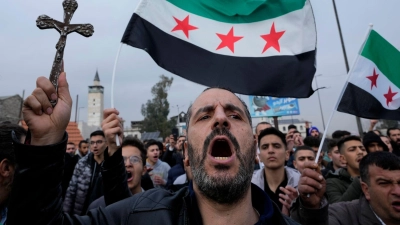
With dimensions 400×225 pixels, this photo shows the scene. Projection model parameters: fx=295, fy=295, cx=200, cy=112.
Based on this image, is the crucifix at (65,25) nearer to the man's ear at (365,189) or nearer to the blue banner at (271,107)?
the man's ear at (365,189)

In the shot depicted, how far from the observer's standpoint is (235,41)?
3.87 metres

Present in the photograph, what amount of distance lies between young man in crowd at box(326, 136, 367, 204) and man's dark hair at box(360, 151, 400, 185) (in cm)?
28

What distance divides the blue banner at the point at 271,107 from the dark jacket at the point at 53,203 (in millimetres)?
20999

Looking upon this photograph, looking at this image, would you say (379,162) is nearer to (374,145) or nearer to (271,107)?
(374,145)

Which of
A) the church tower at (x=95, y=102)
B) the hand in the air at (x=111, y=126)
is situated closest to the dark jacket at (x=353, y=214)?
the hand in the air at (x=111, y=126)

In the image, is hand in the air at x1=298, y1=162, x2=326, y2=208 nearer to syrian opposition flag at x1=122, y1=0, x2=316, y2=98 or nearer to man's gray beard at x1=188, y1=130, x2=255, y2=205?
man's gray beard at x1=188, y1=130, x2=255, y2=205

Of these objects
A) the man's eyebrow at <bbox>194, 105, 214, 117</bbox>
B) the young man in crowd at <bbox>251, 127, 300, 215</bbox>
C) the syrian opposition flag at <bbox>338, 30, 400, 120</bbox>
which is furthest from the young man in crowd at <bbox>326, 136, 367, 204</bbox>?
the man's eyebrow at <bbox>194, 105, 214, 117</bbox>

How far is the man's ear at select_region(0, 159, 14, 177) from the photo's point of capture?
186 cm

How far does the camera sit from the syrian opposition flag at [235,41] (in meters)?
3.51

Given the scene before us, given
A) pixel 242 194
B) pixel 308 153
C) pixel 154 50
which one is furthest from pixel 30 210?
pixel 308 153

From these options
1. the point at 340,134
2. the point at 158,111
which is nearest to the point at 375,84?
the point at 340,134

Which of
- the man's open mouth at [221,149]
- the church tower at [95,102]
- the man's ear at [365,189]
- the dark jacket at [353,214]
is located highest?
the church tower at [95,102]

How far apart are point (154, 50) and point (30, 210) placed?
2.59 metres

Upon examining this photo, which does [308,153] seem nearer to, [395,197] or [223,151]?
[395,197]
